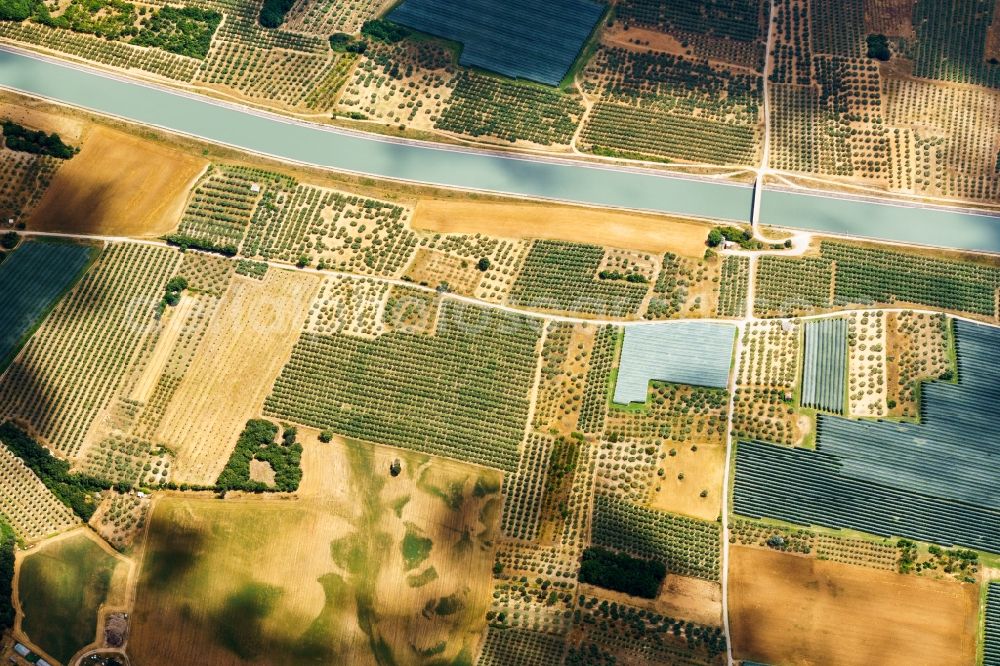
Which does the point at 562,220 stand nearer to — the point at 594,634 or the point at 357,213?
the point at 357,213

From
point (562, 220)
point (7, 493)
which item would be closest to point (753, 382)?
point (562, 220)

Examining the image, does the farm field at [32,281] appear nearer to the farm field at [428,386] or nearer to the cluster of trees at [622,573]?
the farm field at [428,386]

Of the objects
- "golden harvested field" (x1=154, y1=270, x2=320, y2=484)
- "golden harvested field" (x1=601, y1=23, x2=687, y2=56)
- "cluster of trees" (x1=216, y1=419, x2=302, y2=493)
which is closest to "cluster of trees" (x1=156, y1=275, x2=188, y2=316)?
"golden harvested field" (x1=154, y1=270, x2=320, y2=484)

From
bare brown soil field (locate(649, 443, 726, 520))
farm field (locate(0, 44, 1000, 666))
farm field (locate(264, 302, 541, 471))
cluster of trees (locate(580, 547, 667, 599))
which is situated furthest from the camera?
farm field (locate(264, 302, 541, 471))

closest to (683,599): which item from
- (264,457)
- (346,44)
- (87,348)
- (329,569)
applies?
(329,569)

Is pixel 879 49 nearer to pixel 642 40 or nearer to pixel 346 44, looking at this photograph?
pixel 642 40

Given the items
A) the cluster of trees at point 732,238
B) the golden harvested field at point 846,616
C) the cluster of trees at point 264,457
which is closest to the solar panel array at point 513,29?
the cluster of trees at point 732,238

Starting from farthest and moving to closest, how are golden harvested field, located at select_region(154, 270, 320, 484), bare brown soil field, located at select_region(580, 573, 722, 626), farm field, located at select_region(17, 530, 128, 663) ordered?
golden harvested field, located at select_region(154, 270, 320, 484) → farm field, located at select_region(17, 530, 128, 663) → bare brown soil field, located at select_region(580, 573, 722, 626)

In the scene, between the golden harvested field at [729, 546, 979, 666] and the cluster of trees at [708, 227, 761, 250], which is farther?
the cluster of trees at [708, 227, 761, 250]

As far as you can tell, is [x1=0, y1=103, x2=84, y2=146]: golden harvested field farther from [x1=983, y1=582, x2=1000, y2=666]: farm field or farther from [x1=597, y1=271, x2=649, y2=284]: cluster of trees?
[x1=983, y1=582, x2=1000, y2=666]: farm field
